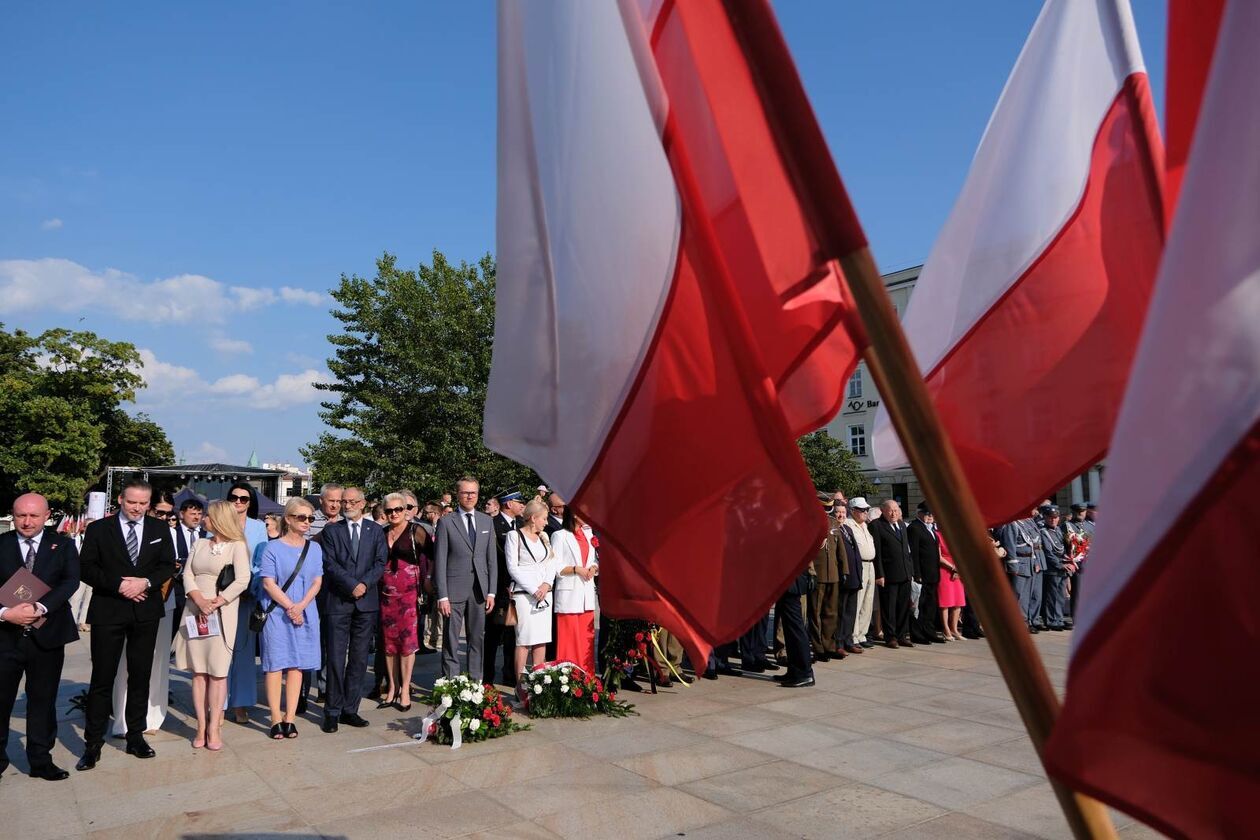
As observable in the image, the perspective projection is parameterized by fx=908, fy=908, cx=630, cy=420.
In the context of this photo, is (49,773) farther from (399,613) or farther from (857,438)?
(857,438)

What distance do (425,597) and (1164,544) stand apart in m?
11.2

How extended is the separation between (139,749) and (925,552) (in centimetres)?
1042

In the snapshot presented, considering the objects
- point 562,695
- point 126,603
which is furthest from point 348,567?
point 562,695

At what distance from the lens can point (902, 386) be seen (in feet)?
5.14

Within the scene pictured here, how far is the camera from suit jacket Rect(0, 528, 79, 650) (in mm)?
6656

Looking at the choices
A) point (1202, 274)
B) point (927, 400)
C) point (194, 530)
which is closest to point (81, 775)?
point (194, 530)

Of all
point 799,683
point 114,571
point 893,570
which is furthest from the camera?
point 893,570

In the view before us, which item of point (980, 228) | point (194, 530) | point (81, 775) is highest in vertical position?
point (980, 228)

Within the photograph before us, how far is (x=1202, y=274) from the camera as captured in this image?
1.26 metres

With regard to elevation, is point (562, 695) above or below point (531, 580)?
below

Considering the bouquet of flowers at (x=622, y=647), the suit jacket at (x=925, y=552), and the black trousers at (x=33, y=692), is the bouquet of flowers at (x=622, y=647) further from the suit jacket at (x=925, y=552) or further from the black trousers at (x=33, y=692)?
the suit jacket at (x=925, y=552)

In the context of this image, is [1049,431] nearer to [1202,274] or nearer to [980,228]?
[980,228]

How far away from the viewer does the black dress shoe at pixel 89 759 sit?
22.5 feet

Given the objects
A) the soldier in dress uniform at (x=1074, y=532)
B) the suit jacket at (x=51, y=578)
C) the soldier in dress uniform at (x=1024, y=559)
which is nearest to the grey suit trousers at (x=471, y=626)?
the suit jacket at (x=51, y=578)
